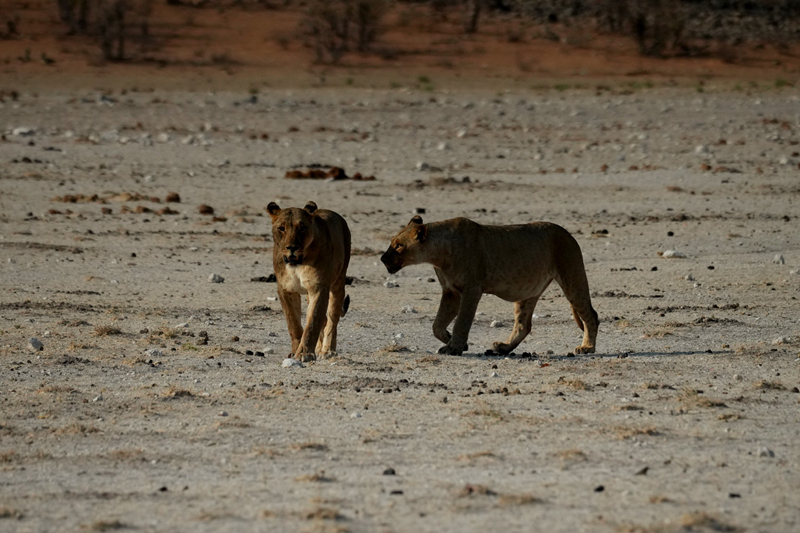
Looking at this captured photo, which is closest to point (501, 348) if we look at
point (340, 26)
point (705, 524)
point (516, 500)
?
point (516, 500)

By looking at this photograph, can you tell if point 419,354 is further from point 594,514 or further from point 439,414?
point 594,514

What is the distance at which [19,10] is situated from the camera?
49875 millimetres

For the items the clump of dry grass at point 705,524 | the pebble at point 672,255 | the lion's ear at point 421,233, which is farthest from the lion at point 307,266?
the pebble at point 672,255

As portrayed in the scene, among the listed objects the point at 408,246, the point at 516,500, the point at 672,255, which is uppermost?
the point at 408,246

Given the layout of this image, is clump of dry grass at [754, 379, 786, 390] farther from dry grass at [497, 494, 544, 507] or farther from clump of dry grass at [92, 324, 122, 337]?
clump of dry grass at [92, 324, 122, 337]

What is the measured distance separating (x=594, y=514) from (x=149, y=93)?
28.9 m

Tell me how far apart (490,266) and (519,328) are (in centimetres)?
57

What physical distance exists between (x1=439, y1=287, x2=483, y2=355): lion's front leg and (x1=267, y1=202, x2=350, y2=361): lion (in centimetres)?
83

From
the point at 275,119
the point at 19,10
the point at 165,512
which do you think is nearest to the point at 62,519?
the point at 165,512

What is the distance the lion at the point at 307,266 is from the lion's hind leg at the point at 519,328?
1190mm

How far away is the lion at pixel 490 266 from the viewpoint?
30.2ft

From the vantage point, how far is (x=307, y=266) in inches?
349

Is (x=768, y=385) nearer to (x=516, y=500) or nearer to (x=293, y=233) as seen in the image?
(x=516, y=500)

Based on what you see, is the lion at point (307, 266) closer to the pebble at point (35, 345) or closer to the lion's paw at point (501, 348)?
the lion's paw at point (501, 348)
